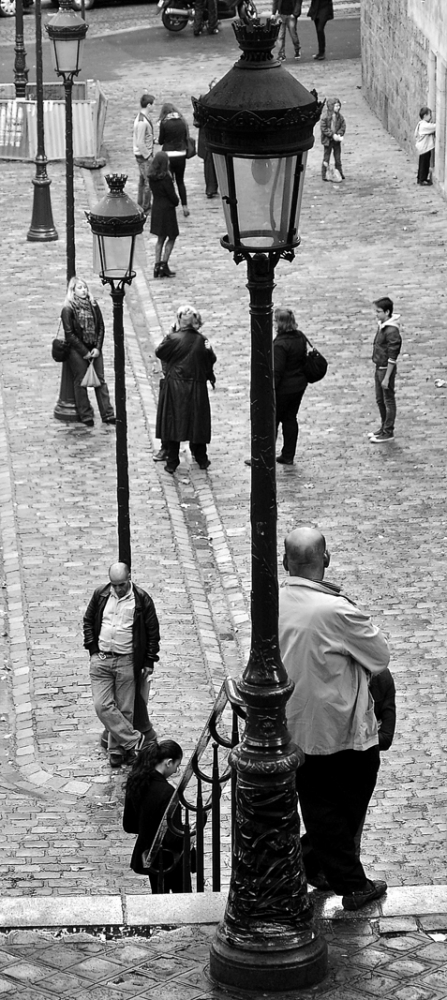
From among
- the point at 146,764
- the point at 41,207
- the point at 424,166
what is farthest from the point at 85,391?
the point at 424,166

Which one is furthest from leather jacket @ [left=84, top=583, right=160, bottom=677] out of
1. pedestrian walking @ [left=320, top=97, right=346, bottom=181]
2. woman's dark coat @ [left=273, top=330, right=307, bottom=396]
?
pedestrian walking @ [left=320, top=97, right=346, bottom=181]

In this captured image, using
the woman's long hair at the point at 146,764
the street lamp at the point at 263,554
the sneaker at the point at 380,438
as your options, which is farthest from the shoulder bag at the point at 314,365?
the street lamp at the point at 263,554

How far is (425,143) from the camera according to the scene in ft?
86.8

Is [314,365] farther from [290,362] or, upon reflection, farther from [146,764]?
[146,764]

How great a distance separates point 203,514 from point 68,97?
4.92m

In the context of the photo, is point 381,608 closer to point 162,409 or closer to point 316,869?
point 162,409

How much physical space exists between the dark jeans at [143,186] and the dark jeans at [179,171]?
446 millimetres

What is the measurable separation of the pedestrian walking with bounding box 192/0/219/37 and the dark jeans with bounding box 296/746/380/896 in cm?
3364

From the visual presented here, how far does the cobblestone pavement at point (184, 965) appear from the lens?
22.5ft

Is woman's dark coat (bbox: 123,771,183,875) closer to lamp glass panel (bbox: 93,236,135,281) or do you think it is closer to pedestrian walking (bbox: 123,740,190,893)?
pedestrian walking (bbox: 123,740,190,893)

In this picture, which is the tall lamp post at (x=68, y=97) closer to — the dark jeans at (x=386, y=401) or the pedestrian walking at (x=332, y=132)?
the dark jeans at (x=386, y=401)

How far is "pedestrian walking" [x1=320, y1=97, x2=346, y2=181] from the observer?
26.4 metres

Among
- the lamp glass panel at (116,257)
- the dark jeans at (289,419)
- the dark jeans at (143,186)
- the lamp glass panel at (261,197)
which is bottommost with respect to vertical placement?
the dark jeans at (289,419)

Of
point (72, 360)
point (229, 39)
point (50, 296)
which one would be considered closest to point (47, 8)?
point (229, 39)
